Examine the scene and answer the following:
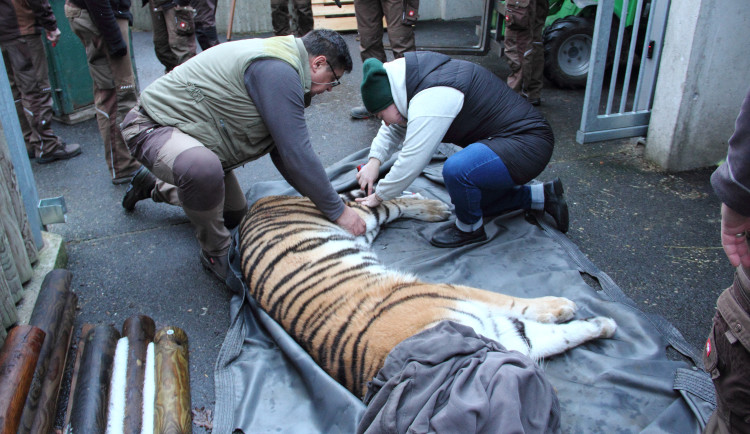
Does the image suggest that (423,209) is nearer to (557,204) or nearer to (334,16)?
(557,204)

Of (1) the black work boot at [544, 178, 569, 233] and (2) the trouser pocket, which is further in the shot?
(2) the trouser pocket

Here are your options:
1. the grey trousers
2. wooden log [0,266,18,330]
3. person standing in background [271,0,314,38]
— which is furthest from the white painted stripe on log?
person standing in background [271,0,314,38]

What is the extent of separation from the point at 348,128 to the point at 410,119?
2535mm

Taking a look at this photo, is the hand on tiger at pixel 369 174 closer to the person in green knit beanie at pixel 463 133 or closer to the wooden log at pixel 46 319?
the person in green knit beanie at pixel 463 133

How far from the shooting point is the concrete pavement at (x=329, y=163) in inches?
118

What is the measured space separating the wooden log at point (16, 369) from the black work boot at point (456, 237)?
2.20 m

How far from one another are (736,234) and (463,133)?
6.38ft

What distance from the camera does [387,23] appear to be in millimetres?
5574

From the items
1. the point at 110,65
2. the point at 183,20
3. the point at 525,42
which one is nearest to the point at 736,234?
the point at 525,42

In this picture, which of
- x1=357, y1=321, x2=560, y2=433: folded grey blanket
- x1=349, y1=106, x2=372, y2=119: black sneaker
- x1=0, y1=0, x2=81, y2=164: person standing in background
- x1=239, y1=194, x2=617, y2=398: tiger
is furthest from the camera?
x1=349, y1=106, x2=372, y2=119: black sneaker

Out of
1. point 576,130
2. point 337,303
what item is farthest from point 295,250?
point 576,130

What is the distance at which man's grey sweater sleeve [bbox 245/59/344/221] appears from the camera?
2.88 metres

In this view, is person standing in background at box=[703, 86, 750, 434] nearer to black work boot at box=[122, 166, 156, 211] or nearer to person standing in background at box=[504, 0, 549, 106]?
black work boot at box=[122, 166, 156, 211]

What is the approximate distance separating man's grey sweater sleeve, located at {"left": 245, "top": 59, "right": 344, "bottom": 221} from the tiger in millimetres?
348
